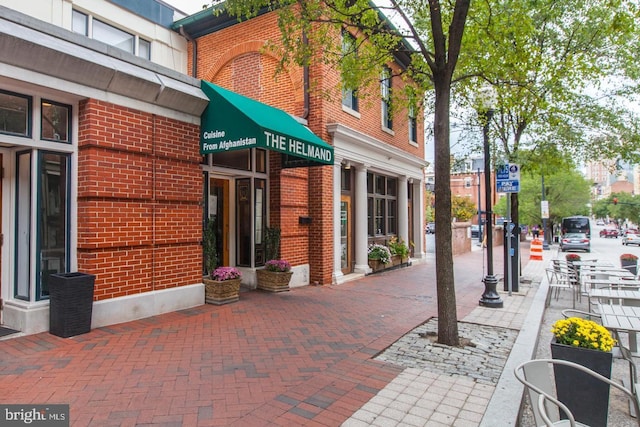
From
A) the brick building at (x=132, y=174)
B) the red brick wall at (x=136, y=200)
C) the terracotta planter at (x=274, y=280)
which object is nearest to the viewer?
the brick building at (x=132, y=174)

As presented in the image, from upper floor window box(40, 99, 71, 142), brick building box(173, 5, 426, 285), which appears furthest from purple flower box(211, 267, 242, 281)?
upper floor window box(40, 99, 71, 142)

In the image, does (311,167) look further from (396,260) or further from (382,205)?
(396,260)

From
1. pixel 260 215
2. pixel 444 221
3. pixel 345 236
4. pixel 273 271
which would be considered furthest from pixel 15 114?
pixel 345 236

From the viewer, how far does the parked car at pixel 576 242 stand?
28.3 metres

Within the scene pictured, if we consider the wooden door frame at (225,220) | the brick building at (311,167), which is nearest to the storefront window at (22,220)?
the brick building at (311,167)

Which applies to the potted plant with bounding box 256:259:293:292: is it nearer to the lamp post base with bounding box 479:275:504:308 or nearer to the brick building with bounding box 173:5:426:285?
the brick building with bounding box 173:5:426:285

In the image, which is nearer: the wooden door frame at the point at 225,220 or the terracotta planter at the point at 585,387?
the terracotta planter at the point at 585,387

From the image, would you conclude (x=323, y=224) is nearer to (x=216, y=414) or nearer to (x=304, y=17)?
(x=304, y=17)

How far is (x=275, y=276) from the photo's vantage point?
8.80 m

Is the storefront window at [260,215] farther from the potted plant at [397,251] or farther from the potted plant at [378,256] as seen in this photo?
the potted plant at [397,251]

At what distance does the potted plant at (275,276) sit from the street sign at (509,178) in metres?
5.35

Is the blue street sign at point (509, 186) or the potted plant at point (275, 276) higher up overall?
the blue street sign at point (509, 186)

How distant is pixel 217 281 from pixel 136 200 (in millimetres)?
2047

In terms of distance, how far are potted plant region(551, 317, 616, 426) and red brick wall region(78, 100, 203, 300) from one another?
5.58 metres
